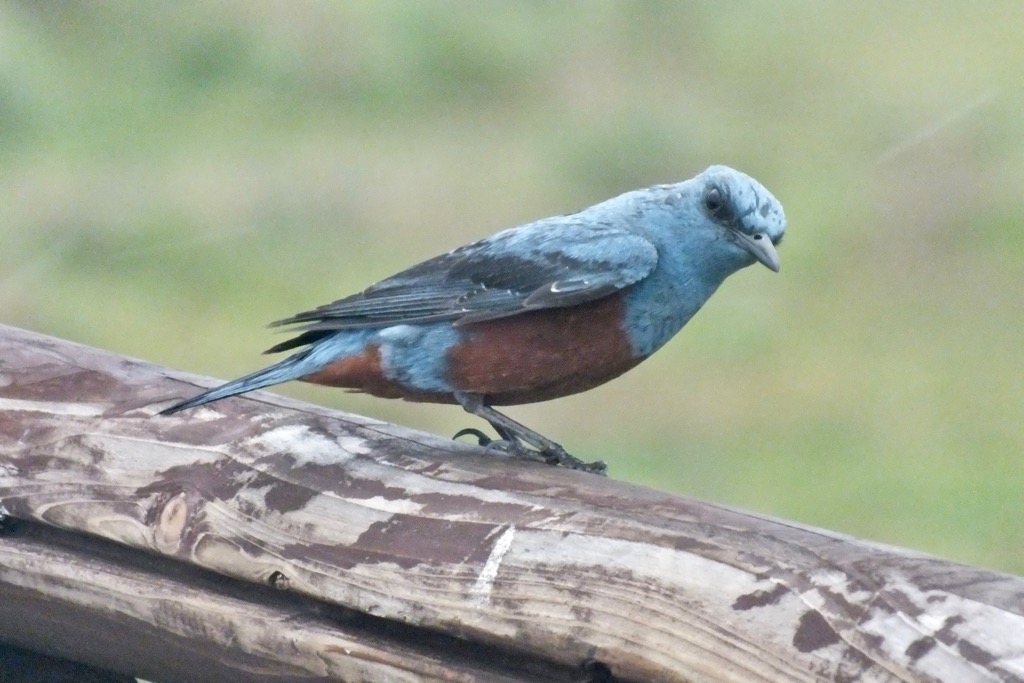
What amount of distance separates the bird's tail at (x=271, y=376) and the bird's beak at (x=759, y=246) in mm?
960

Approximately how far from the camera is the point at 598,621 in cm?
187

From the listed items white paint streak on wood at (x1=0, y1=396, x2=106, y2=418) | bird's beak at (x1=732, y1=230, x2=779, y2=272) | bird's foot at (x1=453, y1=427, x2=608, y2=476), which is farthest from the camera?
bird's beak at (x1=732, y1=230, x2=779, y2=272)

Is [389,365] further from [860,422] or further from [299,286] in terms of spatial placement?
[299,286]

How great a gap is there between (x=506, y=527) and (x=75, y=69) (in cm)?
758

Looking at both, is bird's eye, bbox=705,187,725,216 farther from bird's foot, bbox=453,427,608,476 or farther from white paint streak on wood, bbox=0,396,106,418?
white paint streak on wood, bbox=0,396,106,418

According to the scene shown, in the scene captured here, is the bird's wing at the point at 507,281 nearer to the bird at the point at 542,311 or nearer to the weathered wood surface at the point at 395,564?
the bird at the point at 542,311

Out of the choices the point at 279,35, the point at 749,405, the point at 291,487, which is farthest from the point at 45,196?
the point at 291,487

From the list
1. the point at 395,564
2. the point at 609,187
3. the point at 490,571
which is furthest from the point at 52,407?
the point at 609,187

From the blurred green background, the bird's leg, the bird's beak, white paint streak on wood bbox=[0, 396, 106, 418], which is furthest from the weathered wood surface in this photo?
the blurred green background

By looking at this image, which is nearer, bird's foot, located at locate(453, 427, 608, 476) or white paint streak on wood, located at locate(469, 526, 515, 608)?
white paint streak on wood, located at locate(469, 526, 515, 608)

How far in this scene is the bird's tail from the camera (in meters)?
2.57

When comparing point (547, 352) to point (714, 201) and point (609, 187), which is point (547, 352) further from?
point (609, 187)

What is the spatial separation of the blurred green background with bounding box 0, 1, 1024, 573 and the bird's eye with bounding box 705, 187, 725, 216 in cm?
252

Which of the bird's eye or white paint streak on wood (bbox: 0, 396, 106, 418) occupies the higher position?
the bird's eye
